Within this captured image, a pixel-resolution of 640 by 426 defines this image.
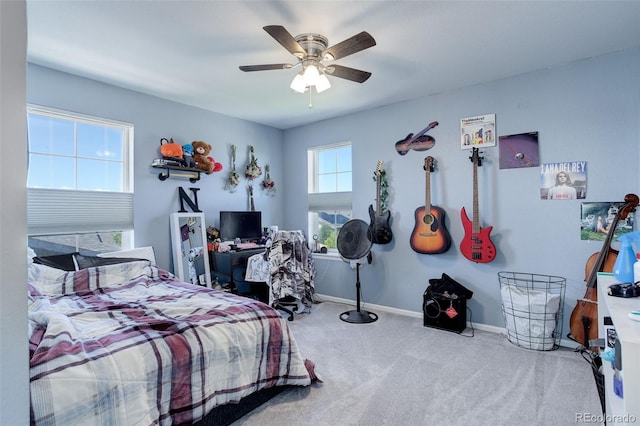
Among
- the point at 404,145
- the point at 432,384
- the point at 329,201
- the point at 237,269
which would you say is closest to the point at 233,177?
the point at 237,269

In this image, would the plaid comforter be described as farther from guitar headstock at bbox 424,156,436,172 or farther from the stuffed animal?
guitar headstock at bbox 424,156,436,172

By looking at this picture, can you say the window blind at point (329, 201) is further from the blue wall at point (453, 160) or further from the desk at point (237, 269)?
the desk at point (237, 269)

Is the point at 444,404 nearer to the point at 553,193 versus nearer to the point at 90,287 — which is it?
the point at 553,193

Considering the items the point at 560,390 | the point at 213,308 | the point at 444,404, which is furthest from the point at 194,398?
the point at 560,390

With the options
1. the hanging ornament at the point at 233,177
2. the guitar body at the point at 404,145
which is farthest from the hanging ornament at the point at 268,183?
the guitar body at the point at 404,145

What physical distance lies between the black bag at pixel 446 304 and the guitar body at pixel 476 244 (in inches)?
13.1

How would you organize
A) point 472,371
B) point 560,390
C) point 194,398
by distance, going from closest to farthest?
1. point 194,398
2. point 560,390
3. point 472,371

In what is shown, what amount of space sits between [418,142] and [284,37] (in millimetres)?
2196

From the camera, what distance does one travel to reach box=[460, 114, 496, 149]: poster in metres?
3.19

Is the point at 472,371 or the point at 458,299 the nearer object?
the point at 472,371

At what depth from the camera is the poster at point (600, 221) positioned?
257 centimetres

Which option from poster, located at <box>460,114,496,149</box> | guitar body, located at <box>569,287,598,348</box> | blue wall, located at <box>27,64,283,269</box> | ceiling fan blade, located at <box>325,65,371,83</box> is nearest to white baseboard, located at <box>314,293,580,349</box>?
guitar body, located at <box>569,287,598,348</box>

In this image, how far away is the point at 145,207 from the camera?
348cm

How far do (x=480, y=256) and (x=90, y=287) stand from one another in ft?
11.2
